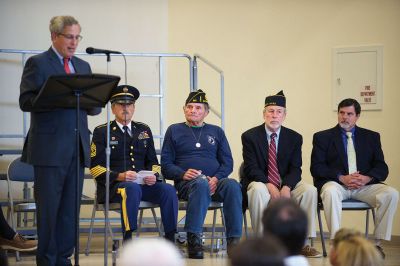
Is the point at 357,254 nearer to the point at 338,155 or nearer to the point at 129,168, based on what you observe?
the point at 129,168

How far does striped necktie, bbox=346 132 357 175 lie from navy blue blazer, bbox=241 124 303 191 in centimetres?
43

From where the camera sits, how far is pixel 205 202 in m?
5.70

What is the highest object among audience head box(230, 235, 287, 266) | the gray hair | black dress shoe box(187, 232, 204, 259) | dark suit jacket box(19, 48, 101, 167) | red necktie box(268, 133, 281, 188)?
the gray hair

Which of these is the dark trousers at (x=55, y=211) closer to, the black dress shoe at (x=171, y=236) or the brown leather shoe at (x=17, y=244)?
the brown leather shoe at (x=17, y=244)

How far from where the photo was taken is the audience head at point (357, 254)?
2289mm

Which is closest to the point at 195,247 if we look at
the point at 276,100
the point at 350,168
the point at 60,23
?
the point at 276,100

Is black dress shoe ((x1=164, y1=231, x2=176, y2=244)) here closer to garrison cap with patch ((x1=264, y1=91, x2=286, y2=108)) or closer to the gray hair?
garrison cap with patch ((x1=264, y1=91, x2=286, y2=108))

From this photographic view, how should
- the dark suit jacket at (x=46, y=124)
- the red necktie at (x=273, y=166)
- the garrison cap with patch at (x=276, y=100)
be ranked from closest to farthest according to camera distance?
the dark suit jacket at (x=46, y=124)
the red necktie at (x=273, y=166)
the garrison cap with patch at (x=276, y=100)

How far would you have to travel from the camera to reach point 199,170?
6.05 metres

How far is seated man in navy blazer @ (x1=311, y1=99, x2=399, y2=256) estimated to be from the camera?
597cm

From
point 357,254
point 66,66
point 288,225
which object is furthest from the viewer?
point 66,66

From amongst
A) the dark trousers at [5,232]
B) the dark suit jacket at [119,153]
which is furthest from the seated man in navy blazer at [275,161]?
the dark trousers at [5,232]

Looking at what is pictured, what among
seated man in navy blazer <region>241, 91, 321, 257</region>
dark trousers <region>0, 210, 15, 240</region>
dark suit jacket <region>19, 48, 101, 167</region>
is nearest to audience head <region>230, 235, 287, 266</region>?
dark suit jacket <region>19, 48, 101, 167</region>

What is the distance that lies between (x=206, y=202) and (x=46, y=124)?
1.75 meters
